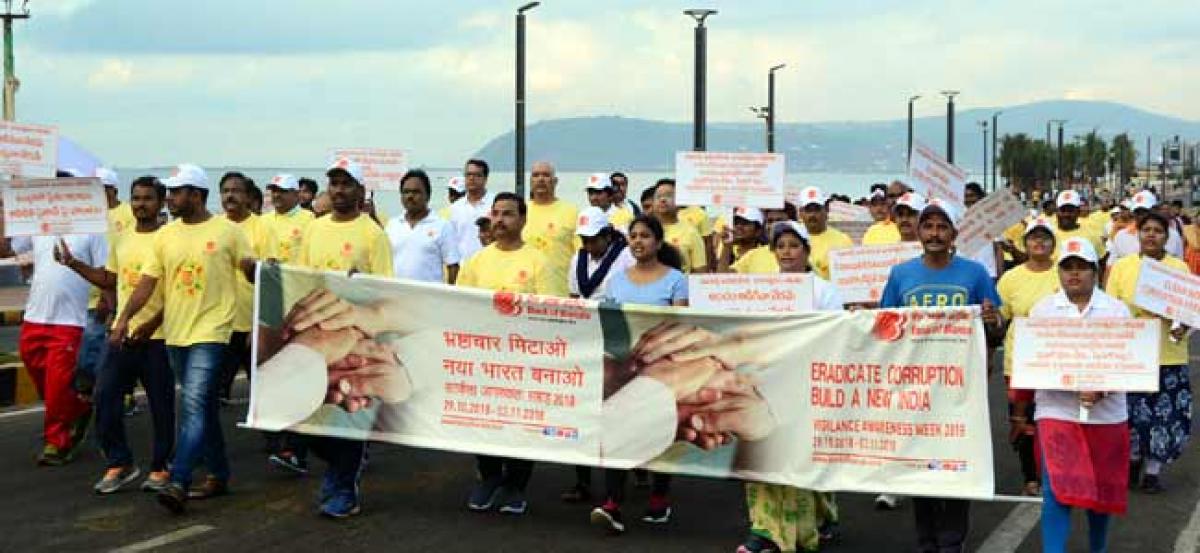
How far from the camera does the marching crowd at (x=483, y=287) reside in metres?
6.98

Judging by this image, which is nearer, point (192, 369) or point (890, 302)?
point (890, 302)

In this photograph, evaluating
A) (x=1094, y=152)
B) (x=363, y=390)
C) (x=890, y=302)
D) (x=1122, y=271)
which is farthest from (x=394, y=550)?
(x=1094, y=152)

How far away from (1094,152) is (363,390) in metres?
132

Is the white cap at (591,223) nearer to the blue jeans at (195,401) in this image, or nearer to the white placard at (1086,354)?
the blue jeans at (195,401)

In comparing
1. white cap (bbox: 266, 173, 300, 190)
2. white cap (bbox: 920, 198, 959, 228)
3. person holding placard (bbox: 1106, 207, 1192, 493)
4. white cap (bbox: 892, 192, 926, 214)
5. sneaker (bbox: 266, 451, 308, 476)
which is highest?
white cap (bbox: 266, 173, 300, 190)

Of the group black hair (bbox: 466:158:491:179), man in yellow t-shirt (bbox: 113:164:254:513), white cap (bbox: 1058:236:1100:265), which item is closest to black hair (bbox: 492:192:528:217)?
man in yellow t-shirt (bbox: 113:164:254:513)

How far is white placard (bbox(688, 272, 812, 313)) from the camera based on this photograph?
7578 mm

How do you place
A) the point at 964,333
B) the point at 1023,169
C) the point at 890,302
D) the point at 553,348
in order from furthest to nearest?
the point at 1023,169 < the point at 553,348 < the point at 890,302 < the point at 964,333

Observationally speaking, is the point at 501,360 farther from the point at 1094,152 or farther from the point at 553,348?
the point at 1094,152

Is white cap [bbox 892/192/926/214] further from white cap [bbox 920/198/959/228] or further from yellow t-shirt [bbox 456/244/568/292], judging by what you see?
yellow t-shirt [bbox 456/244/568/292]

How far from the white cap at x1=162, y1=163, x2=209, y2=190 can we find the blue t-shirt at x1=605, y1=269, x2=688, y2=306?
7.61ft

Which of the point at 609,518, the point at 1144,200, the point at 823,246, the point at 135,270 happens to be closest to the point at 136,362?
the point at 135,270

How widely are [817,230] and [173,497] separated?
497cm

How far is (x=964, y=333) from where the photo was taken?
7.03 metres
